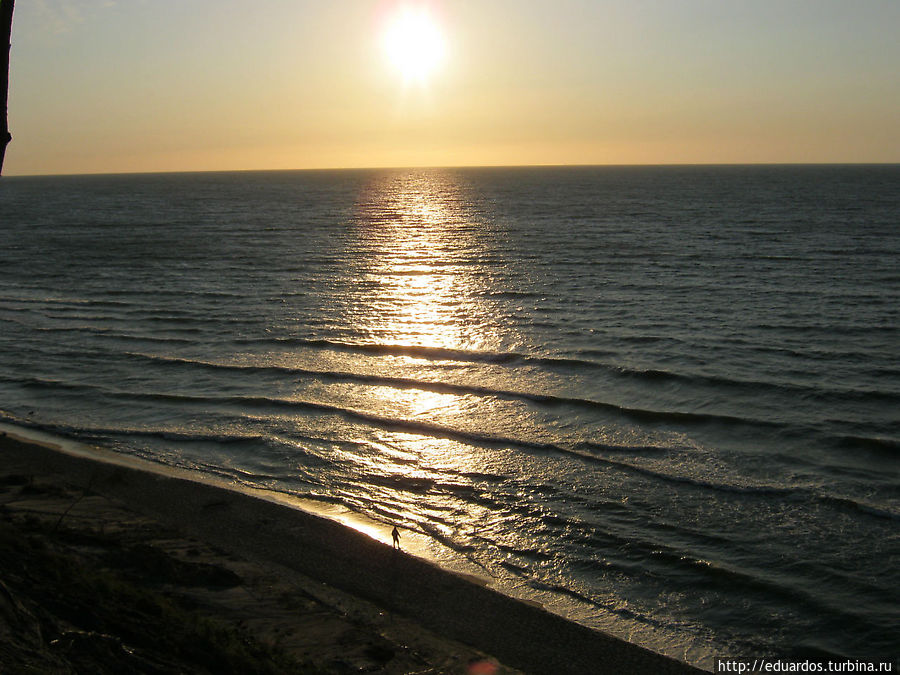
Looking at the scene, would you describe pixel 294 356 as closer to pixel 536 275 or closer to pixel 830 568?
pixel 830 568

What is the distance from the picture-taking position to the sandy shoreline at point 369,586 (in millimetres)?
7137

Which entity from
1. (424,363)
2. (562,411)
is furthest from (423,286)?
(562,411)

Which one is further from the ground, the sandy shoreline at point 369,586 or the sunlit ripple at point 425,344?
the sunlit ripple at point 425,344

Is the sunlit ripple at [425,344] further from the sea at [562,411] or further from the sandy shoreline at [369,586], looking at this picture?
the sandy shoreline at [369,586]

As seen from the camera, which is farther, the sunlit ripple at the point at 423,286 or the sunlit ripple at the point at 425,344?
the sunlit ripple at the point at 423,286

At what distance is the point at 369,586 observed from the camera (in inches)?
337

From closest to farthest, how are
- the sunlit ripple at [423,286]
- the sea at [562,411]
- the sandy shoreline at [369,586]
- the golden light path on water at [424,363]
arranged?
the sandy shoreline at [369,586] < the sea at [562,411] < the golden light path on water at [424,363] < the sunlit ripple at [423,286]

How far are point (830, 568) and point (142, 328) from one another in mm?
21044

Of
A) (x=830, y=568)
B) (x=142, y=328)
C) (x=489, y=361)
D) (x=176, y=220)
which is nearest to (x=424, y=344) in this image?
(x=489, y=361)

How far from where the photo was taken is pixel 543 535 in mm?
10234

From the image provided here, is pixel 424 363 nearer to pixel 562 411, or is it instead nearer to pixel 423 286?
pixel 562 411

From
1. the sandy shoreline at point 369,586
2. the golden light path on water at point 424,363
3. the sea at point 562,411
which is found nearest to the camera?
the sandy shoreline at point 369,586

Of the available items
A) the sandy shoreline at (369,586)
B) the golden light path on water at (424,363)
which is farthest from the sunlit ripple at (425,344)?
the sandy shoreline at (369,586)

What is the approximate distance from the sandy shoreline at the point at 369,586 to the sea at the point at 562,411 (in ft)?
1.47
